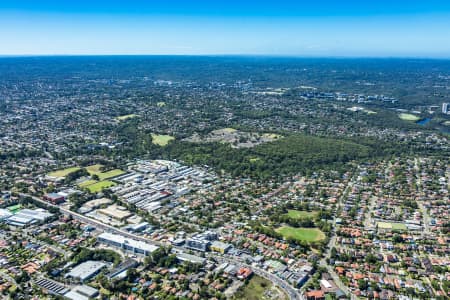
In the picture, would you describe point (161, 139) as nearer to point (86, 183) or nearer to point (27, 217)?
point (86, 183)

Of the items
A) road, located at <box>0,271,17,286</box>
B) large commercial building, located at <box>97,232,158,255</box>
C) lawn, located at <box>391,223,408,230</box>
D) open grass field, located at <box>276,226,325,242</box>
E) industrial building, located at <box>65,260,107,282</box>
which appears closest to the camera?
road, located at <box>0,271,17,286</box>

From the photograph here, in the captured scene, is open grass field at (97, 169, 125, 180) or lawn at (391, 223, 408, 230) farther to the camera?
open grass field at (97, 169, 125, 180)

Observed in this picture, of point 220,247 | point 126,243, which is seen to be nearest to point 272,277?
point 220,247

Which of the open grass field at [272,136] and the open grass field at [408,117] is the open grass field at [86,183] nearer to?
the open grass field at [272,136]

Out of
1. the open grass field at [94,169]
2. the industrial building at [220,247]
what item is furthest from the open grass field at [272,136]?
the industrial building at [220,247]

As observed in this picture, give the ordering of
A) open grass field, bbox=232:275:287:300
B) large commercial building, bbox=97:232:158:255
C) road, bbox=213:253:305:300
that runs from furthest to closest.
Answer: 1. large commercial building, bbox=97:232:158:255
2. road, bbox=213:253:305:300
3. open grass field, bbox=232:275:287:300

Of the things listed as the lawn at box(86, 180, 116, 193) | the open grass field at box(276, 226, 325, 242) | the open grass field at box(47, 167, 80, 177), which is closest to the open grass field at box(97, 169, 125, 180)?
the lawn at box(86, 180, 116, 193)

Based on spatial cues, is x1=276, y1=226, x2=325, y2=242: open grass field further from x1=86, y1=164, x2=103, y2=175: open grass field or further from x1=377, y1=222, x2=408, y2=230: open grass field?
x1=86, y1=164, x2=103, y2=175: open grass field
